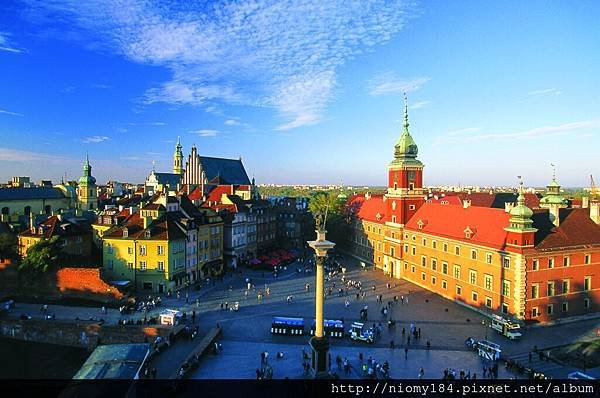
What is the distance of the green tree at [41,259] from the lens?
147ft

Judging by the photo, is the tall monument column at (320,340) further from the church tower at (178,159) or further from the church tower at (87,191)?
the church tower at (178,159)

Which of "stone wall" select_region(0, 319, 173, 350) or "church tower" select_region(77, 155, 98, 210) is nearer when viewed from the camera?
"stone wall" select_region(0, 319, 173, 350)

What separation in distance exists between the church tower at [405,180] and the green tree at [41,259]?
41998 mm

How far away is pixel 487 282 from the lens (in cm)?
4231

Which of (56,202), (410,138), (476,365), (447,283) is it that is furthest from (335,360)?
(56,202)

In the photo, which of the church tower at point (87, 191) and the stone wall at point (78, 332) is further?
the church tower at point (87, 191)

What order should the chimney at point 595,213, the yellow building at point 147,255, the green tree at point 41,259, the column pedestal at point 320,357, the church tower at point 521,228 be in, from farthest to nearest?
1. the yellow building at point 147,255
2. the chimney at point 595,213
3. the green tree at point 41,259
4. the church tower at point 521,228
5. the column pedestal at point 320,357

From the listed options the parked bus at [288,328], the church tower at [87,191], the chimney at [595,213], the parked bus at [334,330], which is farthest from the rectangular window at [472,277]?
the church tower at [87,191]

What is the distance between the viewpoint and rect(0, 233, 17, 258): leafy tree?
49.8 m

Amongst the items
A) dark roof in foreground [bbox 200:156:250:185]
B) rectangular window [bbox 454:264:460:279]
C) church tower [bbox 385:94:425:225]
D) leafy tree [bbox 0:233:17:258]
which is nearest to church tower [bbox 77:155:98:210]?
dark roof in foreground [bbox 200:156:250:185]

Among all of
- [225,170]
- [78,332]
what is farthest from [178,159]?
[78,332]

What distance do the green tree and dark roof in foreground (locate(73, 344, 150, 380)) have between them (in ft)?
76.4

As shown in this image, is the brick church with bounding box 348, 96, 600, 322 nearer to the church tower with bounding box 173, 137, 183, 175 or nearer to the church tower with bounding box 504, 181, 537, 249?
the church tower with bounding box 504, 181, 537, 249

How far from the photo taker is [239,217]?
2549 inches
